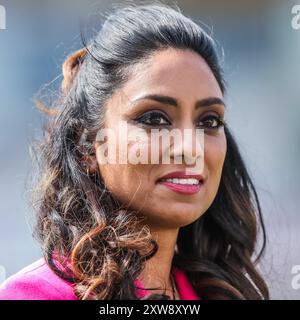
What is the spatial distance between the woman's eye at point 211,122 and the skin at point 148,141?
0.02 metres

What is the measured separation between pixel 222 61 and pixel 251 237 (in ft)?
1.78

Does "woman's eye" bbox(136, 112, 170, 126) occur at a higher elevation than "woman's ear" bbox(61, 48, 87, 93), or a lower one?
lower

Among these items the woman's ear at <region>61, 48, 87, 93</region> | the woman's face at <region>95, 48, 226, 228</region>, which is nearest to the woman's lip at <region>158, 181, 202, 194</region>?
the woman's face at <region>95, 48, 226, 228</region>

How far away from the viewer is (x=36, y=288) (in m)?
1.32

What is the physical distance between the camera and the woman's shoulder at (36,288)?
4.31 feet

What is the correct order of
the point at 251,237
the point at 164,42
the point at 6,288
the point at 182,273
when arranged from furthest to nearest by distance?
the point at 251,237 < the point at 182,273 < the point at 164,42 < the point at 6,288

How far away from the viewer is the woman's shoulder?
1.31 meters

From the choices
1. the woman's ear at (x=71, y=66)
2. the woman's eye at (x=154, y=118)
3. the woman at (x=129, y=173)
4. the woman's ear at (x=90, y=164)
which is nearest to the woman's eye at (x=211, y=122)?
the woman at (x=129, y=173)

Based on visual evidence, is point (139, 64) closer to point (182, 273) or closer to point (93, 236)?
point (93, 236)

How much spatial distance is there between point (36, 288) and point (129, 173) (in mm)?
343

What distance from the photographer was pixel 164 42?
1.45 m

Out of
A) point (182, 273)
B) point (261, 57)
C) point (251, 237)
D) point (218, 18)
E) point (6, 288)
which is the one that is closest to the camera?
point (6, 288)

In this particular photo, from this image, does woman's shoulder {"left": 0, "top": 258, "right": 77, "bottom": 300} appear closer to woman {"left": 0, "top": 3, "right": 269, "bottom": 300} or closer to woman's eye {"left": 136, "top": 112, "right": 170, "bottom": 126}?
woman {"left": 0, "top": 3, "right": 269, "bottom": 300}
